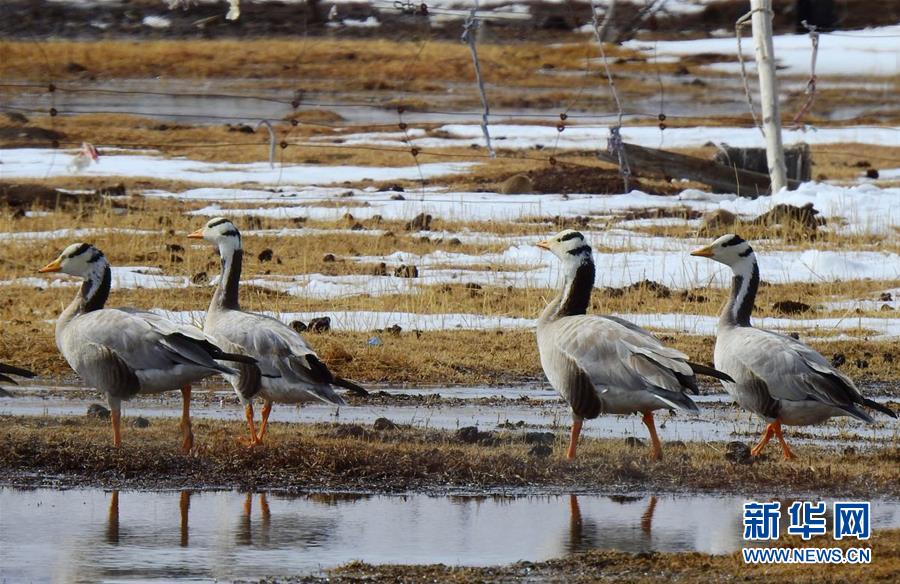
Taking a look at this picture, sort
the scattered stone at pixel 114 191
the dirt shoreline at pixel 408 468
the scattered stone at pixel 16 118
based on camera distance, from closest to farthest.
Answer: the dirt shoreline at pixel 408 468 < the scattered stone at pixel 114 191 < the scattered stone at pixel 16 118

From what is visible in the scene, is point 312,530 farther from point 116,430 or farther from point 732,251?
point 732,251

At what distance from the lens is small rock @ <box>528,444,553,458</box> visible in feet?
31.2

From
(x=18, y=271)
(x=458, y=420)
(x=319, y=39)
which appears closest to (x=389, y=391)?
(x=458, y=420)

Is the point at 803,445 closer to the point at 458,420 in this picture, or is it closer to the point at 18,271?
the point at 458,420

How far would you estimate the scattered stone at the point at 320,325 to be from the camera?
14312 mm

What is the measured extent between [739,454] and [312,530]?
311 centimetres

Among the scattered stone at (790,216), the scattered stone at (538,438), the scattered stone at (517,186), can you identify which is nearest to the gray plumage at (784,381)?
the scattered stone at (538,438)

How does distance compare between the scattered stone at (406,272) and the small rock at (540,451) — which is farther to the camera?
the scattered stone at (406,272)

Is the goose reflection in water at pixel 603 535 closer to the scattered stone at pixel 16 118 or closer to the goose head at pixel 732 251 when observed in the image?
the goose head at pixel 732 251

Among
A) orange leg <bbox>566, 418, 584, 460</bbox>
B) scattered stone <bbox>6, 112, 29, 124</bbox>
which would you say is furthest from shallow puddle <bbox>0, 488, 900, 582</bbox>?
scattered stone <bbox>6, 112, 29, 124</bbox>

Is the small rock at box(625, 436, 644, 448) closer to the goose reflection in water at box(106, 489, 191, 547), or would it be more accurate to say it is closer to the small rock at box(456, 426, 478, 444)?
the small rock at box(456, 426, 478, 444)

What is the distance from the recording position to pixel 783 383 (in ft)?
31.9

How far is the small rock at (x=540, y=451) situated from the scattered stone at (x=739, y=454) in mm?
1122

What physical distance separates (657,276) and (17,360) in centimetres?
760
